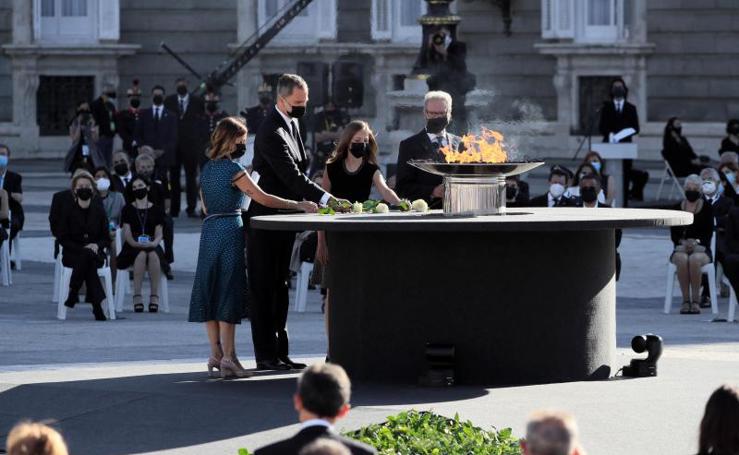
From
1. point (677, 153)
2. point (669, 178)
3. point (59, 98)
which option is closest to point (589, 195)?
point (677, 153)

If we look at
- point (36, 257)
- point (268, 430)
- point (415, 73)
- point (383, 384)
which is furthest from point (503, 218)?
point (415, 73)

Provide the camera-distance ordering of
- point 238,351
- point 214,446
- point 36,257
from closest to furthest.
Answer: point 214,446 < point 238,351 < point 36,257

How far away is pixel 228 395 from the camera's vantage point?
460 inches

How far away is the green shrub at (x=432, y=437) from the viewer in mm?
9508

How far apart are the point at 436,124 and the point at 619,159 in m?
14.3

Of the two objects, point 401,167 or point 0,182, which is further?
point 0,182

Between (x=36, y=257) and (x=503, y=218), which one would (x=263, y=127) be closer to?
(x=503, y=218)

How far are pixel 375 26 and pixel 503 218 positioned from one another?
92.5ft

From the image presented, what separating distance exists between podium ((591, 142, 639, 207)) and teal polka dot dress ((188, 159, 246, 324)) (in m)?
14.8

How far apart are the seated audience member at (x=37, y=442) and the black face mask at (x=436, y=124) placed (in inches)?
273

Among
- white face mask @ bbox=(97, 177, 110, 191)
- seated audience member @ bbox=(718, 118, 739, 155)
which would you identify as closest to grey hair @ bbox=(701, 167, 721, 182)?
white face mask @ bbox=(97, 177, 110, 191)

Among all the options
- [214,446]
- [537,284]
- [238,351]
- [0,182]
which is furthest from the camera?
[0,182]

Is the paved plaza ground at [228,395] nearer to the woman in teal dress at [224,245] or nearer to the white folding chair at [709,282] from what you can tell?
the woman in teal dress at [224,245]

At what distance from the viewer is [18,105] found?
39688 mm
